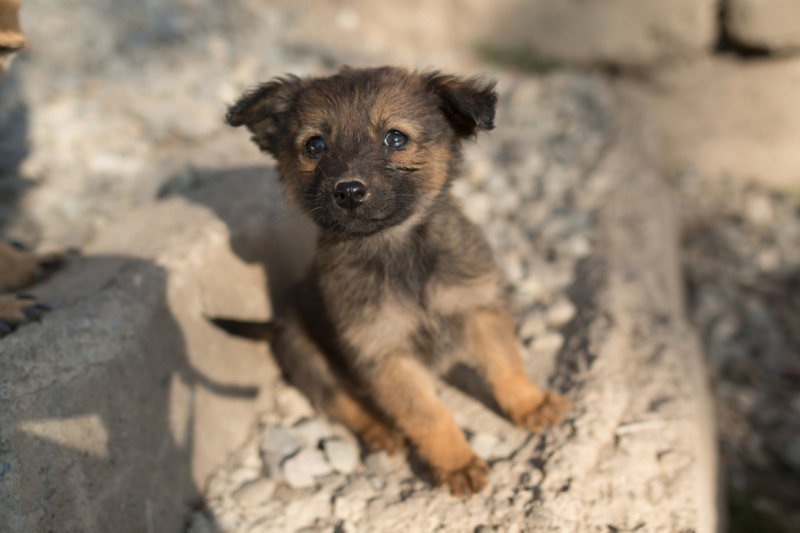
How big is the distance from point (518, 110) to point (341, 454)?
15.3 feet

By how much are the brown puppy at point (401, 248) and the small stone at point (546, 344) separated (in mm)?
550

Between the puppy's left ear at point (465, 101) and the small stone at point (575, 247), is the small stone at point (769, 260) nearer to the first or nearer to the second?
the small stone at point (575, 247)

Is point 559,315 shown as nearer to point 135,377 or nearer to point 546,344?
point 546,344

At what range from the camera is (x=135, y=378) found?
2.59 m

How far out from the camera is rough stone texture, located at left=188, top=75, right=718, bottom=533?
2482 millimetres

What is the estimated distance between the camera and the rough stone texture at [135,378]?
2188 millimetres

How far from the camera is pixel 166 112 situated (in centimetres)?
578

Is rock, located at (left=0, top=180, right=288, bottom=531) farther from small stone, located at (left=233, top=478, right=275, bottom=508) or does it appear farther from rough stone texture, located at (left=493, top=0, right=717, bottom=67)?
rough stone texture, located at (left=493, top=0, right=717, bottom=67)

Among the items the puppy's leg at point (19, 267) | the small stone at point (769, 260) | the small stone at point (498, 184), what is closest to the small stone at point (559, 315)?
the small stone at point (498, 184)

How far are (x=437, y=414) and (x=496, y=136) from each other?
13.1 ft

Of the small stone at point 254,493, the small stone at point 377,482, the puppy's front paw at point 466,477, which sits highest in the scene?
the puppy's front paw at point 466,477

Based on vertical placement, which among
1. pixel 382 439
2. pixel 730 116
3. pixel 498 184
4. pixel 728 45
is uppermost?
pixel 728 45

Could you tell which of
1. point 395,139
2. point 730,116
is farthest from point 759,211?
point 395,139

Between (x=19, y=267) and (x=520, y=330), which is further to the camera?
(x=520, y=330)
